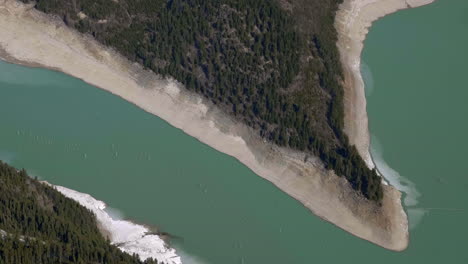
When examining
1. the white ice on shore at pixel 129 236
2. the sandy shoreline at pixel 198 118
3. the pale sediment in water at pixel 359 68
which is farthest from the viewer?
the sandy shoreline at pixel 198 118

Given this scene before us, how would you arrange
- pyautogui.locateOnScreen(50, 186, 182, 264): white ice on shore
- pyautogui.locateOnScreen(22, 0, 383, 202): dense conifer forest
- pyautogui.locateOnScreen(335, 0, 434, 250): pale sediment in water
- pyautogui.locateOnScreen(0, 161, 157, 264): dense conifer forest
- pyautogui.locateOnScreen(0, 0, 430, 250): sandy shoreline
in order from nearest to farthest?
pyautogui.locateOnScreen(0, 161, 157, 264): dense conifer forest, pyautogui.locateOnScreen(50, 186, 182, 264): white ice on shore, pyautogui.locateOnScreen(335, 0, 434, 250): pale sediment in water, pyautogui.locateOnScreen(0, 0, 430, 250): sandy shoreline, pyautogui.locateOnScreen(22, 0, 383, 202): dense conifer forest

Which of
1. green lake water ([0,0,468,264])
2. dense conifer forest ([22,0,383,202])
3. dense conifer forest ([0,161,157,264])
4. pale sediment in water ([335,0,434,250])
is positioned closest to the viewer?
dense conifer forest ([0,161,157,264])

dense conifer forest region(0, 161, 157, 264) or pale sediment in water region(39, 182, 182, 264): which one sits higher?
dense conifer forest region(0, 161, 157, 264)

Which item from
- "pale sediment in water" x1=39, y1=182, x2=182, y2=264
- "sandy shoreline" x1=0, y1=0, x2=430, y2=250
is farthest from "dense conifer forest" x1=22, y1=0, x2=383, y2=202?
"pale sediment in water" x1=39, y1=182, x2=182, y2=264

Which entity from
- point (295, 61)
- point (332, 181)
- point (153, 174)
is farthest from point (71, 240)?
point (295, 61)

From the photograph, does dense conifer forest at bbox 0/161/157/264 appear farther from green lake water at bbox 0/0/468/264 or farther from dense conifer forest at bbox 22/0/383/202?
dense conifer forest at bbox 22/0/383/202

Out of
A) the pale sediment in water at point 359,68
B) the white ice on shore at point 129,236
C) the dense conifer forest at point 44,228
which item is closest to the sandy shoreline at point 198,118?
the pale sediment in water at point 359,68

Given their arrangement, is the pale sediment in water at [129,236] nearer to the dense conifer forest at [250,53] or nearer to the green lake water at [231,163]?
the green lake water at [231,163]
